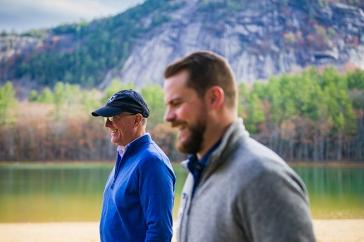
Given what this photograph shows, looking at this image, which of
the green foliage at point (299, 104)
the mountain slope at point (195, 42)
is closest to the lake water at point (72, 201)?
the green foliage at point (299, 104)

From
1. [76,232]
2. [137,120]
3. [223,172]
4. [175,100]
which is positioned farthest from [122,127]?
[76,232]

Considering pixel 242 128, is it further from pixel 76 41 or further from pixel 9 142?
pixel 76 41

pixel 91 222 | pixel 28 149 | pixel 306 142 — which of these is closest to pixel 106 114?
pixel 91 222

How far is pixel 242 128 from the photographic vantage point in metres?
1.60

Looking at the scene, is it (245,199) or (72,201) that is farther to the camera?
(72,201)

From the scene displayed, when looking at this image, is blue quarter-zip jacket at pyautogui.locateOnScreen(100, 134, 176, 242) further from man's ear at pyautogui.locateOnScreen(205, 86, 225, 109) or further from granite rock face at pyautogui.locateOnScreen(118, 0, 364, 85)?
granite rock face at pyautogui.locateOnScreen(118, 0, 364, 85)

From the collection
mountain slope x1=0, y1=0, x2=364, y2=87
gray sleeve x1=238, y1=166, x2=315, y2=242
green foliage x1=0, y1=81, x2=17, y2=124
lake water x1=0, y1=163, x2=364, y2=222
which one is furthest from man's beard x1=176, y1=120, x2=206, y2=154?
mountain slope x1=0, y1=0, x2=364, y2=87

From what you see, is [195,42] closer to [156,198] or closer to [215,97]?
[156,198]

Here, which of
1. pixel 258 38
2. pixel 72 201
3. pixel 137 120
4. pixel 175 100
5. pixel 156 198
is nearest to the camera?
pixel 175 100

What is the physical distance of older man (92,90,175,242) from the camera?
257 centimetres

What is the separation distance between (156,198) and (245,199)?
1182mm

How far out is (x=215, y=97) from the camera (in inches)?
61.9

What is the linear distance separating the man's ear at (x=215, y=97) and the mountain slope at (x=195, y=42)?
9131cm

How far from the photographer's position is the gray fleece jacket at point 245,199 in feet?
4.53
